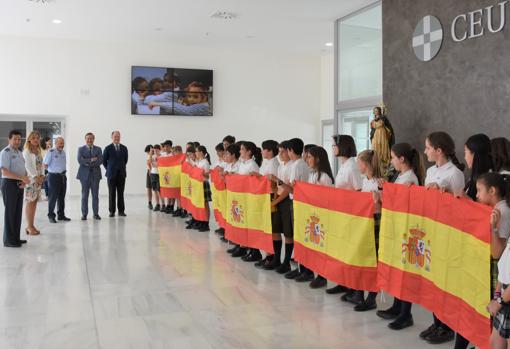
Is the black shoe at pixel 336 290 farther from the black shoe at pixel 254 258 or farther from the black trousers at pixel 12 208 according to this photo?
the black trousers at pixel 12 208

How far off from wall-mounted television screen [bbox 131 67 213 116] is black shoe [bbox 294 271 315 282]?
32.9 feet

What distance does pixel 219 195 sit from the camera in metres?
6.80

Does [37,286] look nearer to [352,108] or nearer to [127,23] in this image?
[352,108]

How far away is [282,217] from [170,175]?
4915 millimetres

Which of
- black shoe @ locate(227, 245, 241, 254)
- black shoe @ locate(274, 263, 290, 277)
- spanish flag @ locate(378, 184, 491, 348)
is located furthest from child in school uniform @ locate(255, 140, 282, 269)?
spanish flag @ locate(378, 184, 491, 348)

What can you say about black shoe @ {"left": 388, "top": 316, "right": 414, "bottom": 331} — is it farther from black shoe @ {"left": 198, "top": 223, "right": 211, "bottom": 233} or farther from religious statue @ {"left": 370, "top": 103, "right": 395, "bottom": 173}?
black shoe @ {"left": 198, "top": 223, "right": 211, "bottom": 233}

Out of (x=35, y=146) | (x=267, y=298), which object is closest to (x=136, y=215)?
(x=35, y=146)

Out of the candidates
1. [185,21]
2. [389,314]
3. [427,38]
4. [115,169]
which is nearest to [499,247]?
[389,314]

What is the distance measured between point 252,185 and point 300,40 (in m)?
8.59

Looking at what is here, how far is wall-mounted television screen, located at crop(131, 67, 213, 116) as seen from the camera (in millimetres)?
14008

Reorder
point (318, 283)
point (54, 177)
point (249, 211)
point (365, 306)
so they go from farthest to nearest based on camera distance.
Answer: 1. point (54, 177)
2. point (249, 211)
3. point (318, 283)
4. point (365, 306)

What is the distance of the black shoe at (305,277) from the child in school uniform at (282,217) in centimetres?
30

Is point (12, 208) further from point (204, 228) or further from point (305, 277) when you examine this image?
point (305, 277)

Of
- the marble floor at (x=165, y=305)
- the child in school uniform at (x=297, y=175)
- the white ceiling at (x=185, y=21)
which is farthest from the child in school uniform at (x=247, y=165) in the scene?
the white ceiling at (x=185, y=21)
